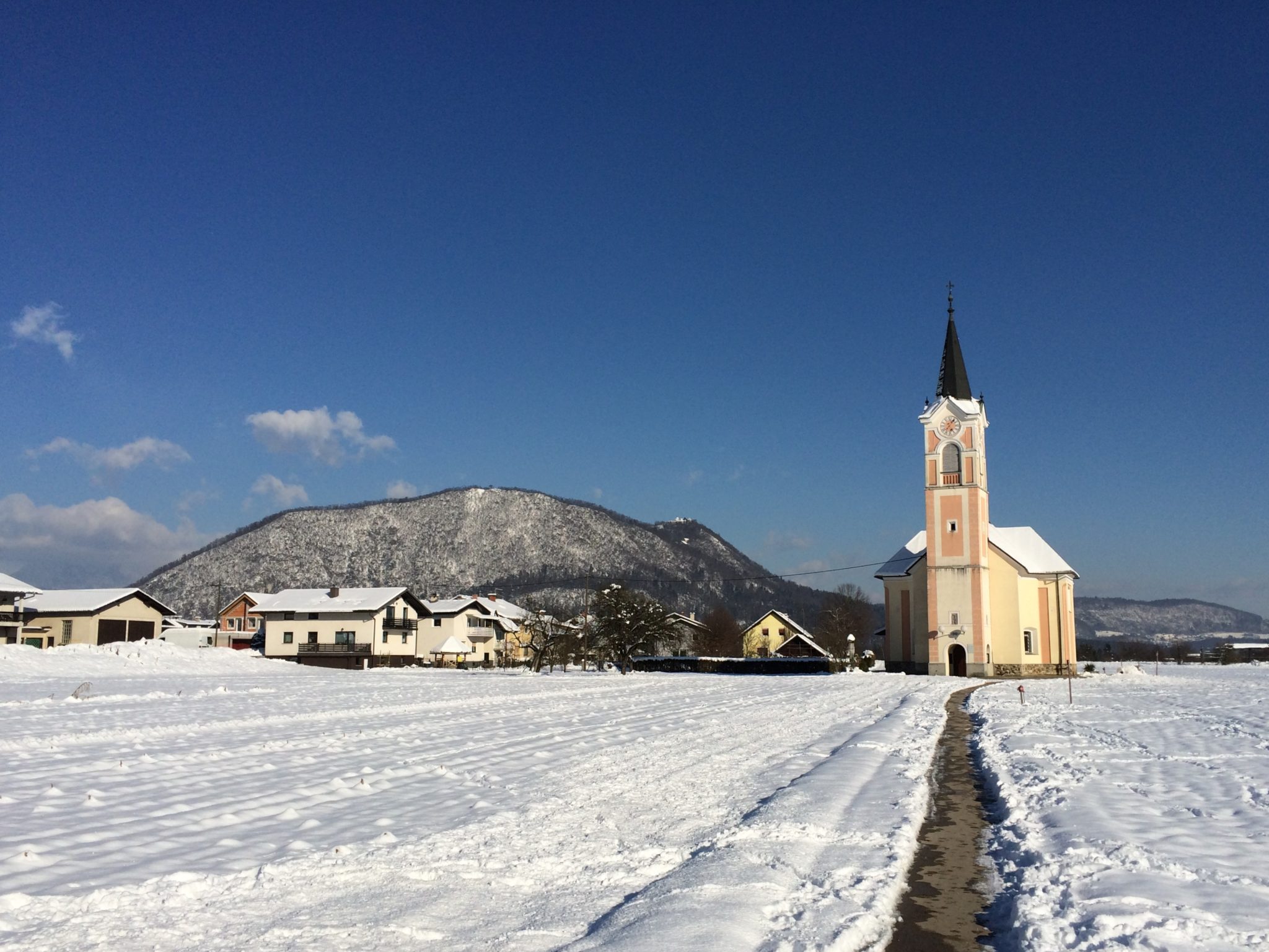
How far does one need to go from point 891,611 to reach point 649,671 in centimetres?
1632

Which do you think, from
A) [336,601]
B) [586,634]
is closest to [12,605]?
[336,601]

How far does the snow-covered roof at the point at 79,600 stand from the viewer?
64938 millimetres

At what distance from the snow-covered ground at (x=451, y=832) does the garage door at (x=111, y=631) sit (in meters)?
51.1

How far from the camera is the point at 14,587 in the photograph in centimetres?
6194

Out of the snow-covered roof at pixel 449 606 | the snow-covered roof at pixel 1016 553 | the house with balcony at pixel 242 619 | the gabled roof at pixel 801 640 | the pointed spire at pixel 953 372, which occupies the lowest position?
the gabled roof at pixel 801 640

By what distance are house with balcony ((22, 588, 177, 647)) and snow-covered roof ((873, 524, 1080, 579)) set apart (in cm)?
5156

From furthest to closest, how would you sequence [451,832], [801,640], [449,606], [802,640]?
[801,640]
[802,640]
[449,606]
[451,832]

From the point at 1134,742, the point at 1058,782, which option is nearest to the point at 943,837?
the point at 1058,782

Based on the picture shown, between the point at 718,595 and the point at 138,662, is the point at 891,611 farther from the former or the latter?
the point at 718,595

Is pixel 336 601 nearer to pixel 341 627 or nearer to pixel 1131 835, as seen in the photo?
pixel 341 627

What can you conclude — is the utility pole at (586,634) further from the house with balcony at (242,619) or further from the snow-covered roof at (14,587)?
the house with balcony at (242,619)

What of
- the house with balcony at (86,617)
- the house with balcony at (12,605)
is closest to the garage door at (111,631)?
the house with balcony at (86,617)

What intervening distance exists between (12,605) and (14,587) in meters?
1.33

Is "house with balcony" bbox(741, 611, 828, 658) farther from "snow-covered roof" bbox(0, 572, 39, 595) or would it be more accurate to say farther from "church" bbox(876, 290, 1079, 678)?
"snow-covered roof" bbox(0, 572, 39, 595)
